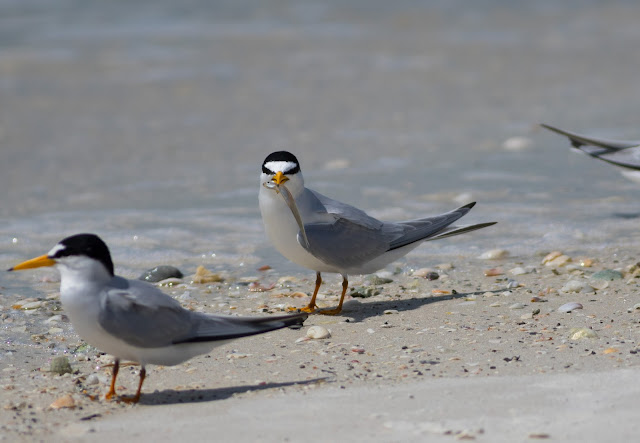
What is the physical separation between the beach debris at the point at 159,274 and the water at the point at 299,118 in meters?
0.32

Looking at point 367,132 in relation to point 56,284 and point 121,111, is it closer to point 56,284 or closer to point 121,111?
point 121,111

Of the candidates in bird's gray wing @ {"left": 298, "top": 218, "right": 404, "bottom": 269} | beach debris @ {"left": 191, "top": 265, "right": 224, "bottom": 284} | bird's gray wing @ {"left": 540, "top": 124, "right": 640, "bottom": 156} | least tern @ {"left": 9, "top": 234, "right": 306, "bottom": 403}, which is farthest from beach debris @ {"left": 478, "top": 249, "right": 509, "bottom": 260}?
least tern @ {"left": 9, "top": 234, "right": 306, "bottom": 403}

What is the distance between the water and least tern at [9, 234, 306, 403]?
1.95m

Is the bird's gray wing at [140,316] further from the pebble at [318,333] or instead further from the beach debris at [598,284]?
the beach debris at [598,284]

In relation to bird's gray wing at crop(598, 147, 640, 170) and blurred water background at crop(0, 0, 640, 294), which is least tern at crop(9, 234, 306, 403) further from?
bird's gray wing at crop(598, 147, 640, 170)

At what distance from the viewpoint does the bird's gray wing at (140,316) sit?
375cm

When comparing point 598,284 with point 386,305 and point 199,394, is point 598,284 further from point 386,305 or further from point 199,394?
point 199,394

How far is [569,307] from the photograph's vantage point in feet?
16.1

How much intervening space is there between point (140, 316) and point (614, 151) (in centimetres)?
482

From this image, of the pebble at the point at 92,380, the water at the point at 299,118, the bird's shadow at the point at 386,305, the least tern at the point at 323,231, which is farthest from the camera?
the water at the point at 299,118

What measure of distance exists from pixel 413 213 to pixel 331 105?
4602mm

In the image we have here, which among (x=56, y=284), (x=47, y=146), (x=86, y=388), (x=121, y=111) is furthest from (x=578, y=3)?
(x=86, y=388)

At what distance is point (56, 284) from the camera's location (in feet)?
19.4

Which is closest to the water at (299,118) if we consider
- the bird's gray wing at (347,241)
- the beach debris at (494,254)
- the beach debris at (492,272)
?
the beach debris at (494,254)
